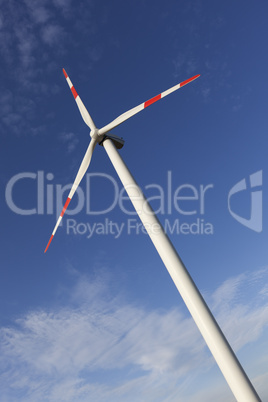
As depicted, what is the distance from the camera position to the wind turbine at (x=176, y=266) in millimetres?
13492

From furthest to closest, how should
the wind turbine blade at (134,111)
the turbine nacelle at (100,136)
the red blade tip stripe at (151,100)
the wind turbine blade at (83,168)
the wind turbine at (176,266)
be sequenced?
the wind turbine blade at (83,168)
the turbine nacelle at (100,136)
the red blade tip stripe at (151,100)
the wind turbine blade at (134,111)
the wind turbine at (176,266)

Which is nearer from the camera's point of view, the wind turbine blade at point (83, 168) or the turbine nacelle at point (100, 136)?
the turbine nacelle at point (100, 136)

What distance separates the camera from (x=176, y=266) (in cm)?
1702

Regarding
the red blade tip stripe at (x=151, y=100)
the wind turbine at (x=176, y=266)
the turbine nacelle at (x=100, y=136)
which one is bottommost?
the wind turbine at (x=176, y=266)

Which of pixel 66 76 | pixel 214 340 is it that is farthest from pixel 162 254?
pixel 66 76

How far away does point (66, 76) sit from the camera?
35.9 metres

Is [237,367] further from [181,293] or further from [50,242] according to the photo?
[50,242]

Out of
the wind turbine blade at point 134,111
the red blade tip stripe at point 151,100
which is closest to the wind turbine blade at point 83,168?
the wind turbine blade at point 134,111

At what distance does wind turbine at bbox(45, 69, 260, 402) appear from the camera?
13492mm

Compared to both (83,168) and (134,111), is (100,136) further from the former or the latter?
(134,111)

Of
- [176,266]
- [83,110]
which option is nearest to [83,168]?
[83,110]

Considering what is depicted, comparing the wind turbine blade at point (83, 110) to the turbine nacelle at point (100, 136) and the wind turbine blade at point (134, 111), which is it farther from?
the wind turbine blade at point (134, 111)

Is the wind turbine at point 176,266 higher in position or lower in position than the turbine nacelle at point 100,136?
lower

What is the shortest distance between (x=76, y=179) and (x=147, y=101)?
373 inches
